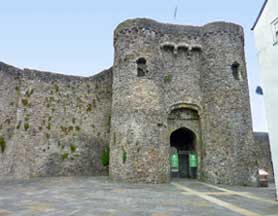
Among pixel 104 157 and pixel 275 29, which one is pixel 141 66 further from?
pixel 275 29

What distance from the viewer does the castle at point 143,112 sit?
1522cm

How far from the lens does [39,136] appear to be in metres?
17.0

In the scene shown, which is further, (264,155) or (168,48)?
(264,155)

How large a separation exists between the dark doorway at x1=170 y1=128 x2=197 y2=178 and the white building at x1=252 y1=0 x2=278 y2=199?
7.80 metres

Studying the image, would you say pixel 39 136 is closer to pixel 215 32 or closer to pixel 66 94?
pixel 66 94

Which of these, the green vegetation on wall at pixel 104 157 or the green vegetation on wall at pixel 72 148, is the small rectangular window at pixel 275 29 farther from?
the green vegetation on wall at pixel 72 148

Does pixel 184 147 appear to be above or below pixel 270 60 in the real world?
below

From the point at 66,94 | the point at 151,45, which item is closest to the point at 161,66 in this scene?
the point at 151,45

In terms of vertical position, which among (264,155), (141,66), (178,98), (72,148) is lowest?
(264,155)

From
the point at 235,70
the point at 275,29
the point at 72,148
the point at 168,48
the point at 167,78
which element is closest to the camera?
the point at 275,29

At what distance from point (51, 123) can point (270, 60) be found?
13.3 m

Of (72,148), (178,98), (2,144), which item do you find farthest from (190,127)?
(2,144)

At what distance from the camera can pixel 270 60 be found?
32.9 ft

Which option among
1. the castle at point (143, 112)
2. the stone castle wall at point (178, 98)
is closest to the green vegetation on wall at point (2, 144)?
the castle at point (143, 112)
